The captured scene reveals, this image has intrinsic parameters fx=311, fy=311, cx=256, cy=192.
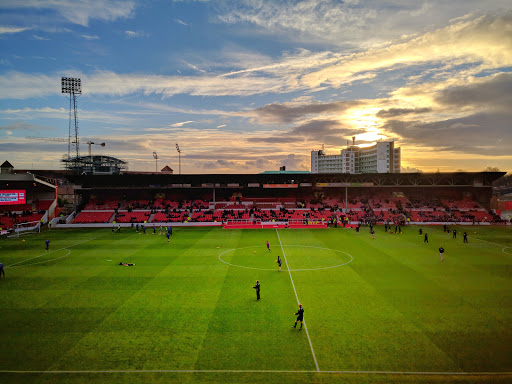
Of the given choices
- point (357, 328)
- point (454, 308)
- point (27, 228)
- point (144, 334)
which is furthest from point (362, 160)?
point (144, 334)

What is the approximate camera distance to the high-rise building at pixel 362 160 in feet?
460

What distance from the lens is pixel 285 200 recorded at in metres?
69.1

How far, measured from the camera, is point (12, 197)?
51.8 metres

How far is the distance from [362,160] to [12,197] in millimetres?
139812

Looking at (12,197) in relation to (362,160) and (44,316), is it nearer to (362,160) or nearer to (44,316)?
(44,316)

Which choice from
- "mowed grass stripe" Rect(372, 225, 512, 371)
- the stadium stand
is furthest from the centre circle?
the stadium stand

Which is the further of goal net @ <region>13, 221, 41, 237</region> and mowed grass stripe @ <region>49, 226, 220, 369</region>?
goal net @ <region>13, 221, 41, 237</region>

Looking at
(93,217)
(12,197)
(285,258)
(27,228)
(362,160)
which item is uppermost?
(362,160)

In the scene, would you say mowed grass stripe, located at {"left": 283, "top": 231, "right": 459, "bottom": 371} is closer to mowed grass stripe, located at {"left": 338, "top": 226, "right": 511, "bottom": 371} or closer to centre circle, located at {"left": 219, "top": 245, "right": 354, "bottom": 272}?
mowed grass stripe, located at {"left": 338, "top": 226, "right": 511, "bottom": 371}

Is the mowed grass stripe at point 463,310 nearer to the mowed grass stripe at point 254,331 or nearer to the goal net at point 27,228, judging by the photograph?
the mowed grass stripe at point 254,331

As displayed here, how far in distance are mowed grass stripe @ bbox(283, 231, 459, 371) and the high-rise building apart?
128 m

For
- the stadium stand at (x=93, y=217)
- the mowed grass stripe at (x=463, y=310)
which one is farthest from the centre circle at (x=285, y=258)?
the stadium stand at (x=93, y=217)

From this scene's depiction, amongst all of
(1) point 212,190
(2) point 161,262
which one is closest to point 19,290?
(2) point 161,262

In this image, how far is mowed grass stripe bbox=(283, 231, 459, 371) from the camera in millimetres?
11578
